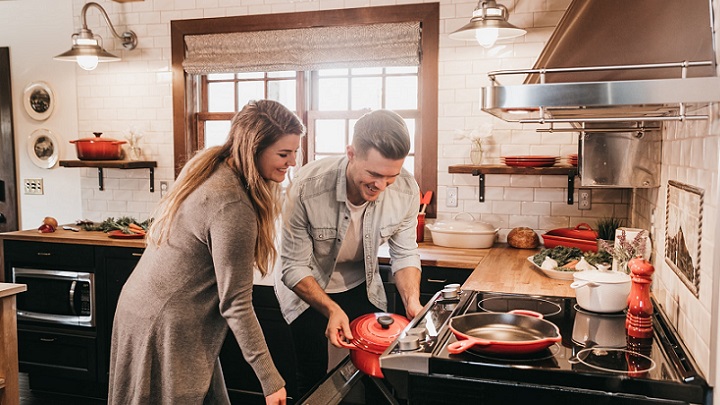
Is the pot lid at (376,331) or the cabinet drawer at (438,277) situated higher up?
the pot lid at (376,331)

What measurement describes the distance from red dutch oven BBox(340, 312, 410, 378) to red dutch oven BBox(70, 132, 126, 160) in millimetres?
3254

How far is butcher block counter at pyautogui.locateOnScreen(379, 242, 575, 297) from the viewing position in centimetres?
257

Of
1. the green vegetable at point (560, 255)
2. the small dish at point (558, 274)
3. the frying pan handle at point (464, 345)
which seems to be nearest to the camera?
the frying pan handle at point (464, 345)

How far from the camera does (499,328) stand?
184cm

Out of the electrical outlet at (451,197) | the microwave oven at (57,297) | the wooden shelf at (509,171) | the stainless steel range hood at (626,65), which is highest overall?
the stainless steel range hood at (626,65)

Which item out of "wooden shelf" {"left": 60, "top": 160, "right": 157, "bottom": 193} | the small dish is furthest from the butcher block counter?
"wooden shelf" {"left": 60, "top": 160, "right": 157, "bottom": 193}

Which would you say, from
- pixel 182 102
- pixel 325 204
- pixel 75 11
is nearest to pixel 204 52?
pixel 182 102

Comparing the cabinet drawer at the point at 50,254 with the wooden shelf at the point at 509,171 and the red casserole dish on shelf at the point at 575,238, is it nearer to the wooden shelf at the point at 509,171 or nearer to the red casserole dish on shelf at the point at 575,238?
the wooden shelf at the point at 509,171

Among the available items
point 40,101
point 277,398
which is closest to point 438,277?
point 277,398

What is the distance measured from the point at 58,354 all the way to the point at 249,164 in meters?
3.00

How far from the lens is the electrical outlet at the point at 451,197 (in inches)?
164

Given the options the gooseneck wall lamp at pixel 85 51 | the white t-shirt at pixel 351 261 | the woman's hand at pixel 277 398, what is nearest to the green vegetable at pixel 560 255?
the white t-shirt at pixel 351 261

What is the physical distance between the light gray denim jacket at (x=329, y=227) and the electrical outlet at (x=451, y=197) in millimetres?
1384

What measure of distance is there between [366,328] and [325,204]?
0.67 meters
